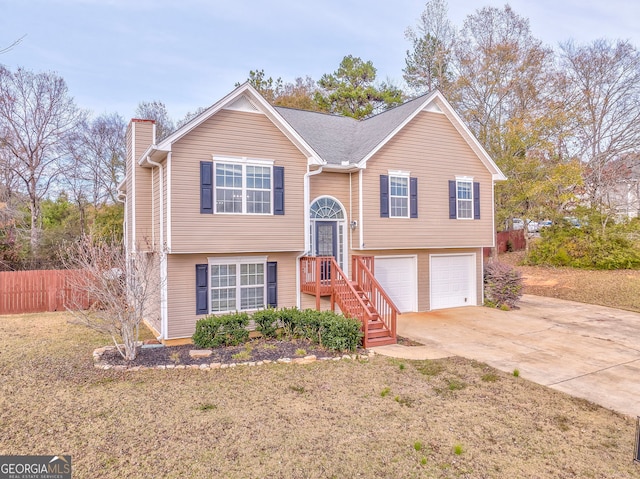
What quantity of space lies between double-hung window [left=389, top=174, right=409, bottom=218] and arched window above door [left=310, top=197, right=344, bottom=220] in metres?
1.67

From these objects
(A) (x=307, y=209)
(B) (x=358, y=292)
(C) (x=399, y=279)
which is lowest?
(B) (x=358, y=292)

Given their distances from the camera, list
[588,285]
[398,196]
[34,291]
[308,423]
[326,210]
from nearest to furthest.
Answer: [308,423], [326,210], [398,196], [34,291], [588,285]

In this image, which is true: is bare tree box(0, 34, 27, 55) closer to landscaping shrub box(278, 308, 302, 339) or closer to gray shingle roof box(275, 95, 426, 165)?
landscaping shrub box(278, 308, 302, 339)

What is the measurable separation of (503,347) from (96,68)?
949 inches

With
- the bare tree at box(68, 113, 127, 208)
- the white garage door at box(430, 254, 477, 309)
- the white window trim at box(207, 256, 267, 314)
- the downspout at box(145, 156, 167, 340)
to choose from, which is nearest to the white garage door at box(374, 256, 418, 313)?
the white garage door at box(430, 254, 477, 309)

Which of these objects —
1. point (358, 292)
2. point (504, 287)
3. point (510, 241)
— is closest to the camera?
point (358, 292)

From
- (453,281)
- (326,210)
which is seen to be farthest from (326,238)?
(453,281)

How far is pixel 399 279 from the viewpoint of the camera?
13.5 meters

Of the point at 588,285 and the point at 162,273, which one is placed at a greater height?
the point at 162,273

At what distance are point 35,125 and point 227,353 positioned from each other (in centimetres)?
2202

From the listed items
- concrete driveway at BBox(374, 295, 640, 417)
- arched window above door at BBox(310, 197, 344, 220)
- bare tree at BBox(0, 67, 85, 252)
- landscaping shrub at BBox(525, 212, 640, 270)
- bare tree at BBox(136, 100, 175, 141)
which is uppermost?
bare tree at BBox(136, 100, 175, 141)

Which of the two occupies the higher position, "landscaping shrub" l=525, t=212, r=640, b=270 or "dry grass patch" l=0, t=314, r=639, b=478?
"landscaping shrub" l=525, t=212, r=640, b=270

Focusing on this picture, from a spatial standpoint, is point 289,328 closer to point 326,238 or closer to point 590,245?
point 326,238

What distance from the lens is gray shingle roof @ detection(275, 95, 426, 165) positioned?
1248 cm
